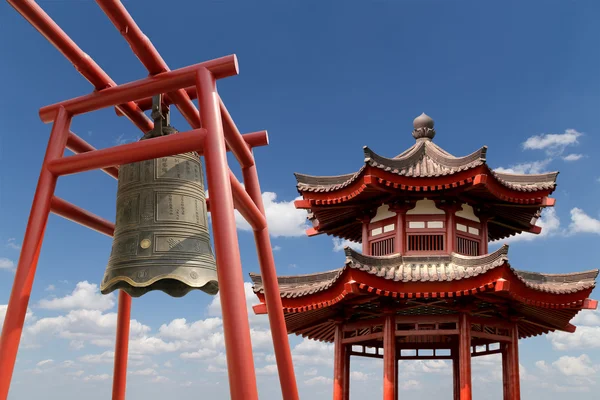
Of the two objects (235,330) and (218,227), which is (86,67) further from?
(235,330)

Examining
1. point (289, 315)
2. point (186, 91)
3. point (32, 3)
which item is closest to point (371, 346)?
point (289, 315)

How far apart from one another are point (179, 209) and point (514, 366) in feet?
36.1

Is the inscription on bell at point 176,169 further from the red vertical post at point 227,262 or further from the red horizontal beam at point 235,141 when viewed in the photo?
the red vertical post at point 227,262

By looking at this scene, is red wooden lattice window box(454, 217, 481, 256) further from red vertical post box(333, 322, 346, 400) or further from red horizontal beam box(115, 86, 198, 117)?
red horizontal beam box(115, 86, 198, 117)

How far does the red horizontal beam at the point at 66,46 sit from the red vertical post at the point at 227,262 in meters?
1.65

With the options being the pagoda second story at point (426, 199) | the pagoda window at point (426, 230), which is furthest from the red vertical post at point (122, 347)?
the pagoda window at point (426, 230)

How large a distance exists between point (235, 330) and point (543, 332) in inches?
598

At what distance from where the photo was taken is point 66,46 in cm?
737

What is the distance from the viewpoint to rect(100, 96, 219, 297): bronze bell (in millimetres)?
6570

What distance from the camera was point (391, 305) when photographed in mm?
14547

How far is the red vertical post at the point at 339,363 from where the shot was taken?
50.1 feet

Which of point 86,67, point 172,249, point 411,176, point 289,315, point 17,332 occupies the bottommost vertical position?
point 17,332

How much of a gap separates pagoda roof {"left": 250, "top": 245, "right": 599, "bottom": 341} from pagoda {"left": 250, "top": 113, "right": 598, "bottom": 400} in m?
0.03

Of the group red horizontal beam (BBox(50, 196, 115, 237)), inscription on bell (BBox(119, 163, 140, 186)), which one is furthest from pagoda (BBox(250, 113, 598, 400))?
inscription on bell (BBox(119, 163, 140, 186))
